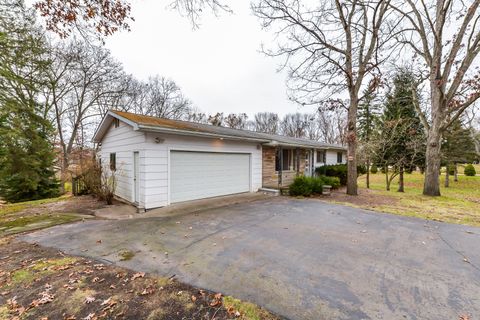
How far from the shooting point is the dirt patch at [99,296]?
225 centimetres

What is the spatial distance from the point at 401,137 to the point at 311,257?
14.9m

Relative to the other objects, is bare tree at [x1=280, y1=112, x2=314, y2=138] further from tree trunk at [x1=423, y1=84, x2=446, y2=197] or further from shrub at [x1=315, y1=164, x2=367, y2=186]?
tree trunk at [x1=423, y1=84, x2=446, y2=197]

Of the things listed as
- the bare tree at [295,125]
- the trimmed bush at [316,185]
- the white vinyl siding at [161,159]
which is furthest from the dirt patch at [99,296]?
the bare tree at [295,125]

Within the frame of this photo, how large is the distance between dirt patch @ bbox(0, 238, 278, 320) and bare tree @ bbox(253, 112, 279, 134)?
3574cm

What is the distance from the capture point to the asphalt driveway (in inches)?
95.9

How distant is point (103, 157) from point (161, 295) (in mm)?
10745

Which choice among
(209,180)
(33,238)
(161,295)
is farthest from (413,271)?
(33,238)

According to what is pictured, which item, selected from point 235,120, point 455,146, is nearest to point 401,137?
point 455,146

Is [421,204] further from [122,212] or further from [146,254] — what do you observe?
[122,212]

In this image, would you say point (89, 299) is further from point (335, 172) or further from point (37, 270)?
point (335, 172)

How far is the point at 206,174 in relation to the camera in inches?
330

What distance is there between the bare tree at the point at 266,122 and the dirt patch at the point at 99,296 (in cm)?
3574

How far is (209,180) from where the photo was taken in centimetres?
Result: 848

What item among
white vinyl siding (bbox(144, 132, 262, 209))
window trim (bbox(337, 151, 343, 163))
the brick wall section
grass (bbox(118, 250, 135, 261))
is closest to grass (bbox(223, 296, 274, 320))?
grass (bbox(118, 250, 135, 261))
